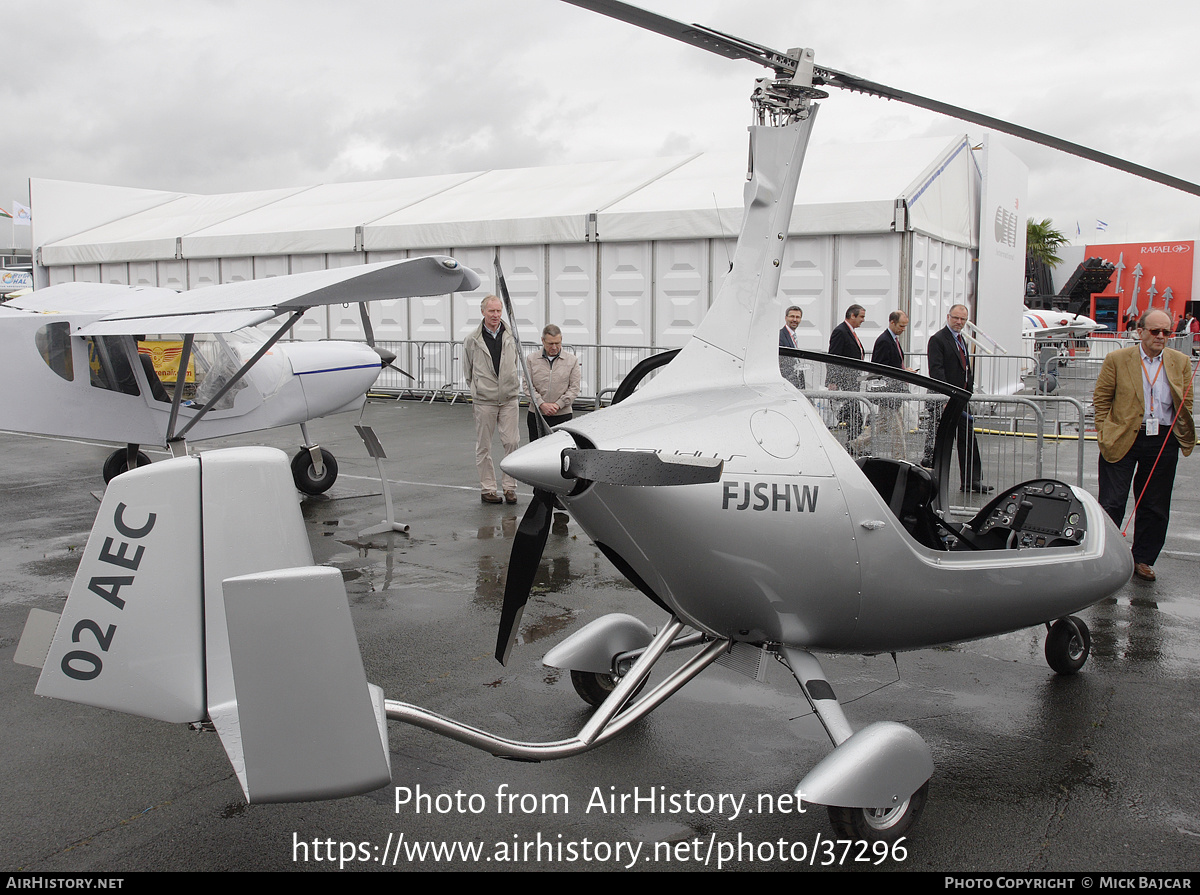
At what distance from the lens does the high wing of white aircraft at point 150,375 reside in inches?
319

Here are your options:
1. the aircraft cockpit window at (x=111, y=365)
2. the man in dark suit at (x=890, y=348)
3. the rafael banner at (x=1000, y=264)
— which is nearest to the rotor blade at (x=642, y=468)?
the aircraft cockpit window at (x=111, y=365)

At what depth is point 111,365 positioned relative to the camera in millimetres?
8492

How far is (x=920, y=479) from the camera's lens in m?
4.33

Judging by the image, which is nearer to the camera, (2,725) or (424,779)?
(424,779)

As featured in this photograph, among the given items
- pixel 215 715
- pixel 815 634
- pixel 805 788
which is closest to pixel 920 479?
pixel 815 634

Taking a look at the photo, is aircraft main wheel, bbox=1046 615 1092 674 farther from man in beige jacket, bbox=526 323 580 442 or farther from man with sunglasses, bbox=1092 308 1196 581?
man in beige jacket, bbox=526 323 580 442

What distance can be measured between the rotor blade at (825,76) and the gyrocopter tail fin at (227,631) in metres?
1.76

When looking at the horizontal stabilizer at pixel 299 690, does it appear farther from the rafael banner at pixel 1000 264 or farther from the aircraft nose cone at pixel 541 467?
the rafael banner at pixel 1000 264

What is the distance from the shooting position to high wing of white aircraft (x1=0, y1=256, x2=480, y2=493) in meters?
8.09

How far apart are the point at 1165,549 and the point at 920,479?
4.35 metres

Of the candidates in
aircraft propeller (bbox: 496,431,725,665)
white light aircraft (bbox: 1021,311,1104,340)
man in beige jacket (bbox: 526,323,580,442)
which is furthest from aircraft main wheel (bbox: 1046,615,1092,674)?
white light aircraft (bbox: 1021,311,1104,340)

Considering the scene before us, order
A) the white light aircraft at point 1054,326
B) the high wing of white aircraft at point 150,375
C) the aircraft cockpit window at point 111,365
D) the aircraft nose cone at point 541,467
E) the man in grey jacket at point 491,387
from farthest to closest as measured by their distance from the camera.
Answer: the white light aircraft at point 1054,326
the man in grey jacket at point 491,387
the aircraft cockpit window at point 111,365
the high wing of white aircraft at point 150,375
the aircraft nose cone at point 541,467

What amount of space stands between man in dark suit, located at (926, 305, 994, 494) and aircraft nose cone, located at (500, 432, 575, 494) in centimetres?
661

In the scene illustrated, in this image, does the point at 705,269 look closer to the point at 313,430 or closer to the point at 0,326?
the point at 313,430
